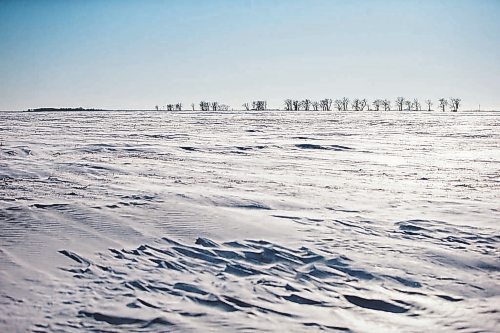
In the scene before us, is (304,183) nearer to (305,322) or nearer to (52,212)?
(52,212)

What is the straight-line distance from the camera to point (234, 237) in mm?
5246

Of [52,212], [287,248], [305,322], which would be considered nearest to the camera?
[305,322]

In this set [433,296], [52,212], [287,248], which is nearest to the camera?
[433,296]

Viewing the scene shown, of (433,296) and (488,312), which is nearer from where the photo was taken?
(488,312)

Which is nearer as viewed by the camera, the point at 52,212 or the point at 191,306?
the point at 191,306

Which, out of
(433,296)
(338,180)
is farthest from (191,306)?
(338,180)

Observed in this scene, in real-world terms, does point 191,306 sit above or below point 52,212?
below

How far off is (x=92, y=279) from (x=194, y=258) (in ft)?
3.72

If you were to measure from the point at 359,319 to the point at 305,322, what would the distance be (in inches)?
18.6

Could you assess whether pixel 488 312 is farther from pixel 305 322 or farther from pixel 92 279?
pixel 92 279

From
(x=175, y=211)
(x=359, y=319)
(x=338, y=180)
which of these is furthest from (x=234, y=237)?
(x=338, y=180)

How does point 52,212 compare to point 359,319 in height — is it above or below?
above

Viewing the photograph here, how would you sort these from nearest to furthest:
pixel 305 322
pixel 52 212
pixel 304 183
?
1. pixel 305 322
2. pixel 52 212
3. pixel 304 183

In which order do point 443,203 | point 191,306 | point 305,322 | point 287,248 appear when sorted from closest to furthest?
1. point 305,322
2. point 191,306
3. point 287,248
4. point 443,203
